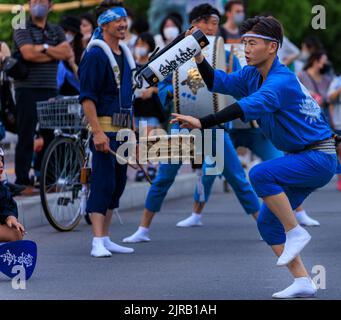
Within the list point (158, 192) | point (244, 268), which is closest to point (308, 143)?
point (244, 268)

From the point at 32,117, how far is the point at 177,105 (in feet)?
8.88

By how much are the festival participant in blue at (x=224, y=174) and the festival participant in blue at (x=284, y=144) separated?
2887mm

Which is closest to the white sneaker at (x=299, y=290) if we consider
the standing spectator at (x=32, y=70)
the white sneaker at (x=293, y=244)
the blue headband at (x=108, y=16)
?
the white sneaker at (x=293, y=244)

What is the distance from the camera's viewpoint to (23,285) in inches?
337

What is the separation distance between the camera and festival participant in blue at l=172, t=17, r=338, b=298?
25.5ft

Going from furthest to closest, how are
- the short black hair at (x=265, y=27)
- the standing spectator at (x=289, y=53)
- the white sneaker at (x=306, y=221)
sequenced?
the standing spectator at (x=289, y=53) → the white sneaker at (x=306, y=221) → the short black hair at (x=265, y=27)

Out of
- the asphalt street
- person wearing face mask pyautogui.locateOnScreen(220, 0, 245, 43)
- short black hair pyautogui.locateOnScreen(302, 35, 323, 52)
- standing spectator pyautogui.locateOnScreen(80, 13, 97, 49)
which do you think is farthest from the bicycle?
short black hair pyautogui.locateOnScreen(302, 35, 323, 52)

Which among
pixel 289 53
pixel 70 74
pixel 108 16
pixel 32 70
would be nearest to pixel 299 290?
pixel 108 16

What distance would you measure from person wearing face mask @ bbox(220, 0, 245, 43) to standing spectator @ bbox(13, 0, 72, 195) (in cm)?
188

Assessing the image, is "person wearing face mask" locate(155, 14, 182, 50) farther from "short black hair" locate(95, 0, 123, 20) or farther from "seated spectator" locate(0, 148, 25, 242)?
"seated spectator" locate(0, 148, 25, 242)

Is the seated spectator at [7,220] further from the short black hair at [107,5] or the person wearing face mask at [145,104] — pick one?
the person wearing face mask at [145,104]

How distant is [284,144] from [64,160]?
13.5 ft

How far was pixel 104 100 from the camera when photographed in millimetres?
10070

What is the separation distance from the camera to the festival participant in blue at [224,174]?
11031 millimetres
